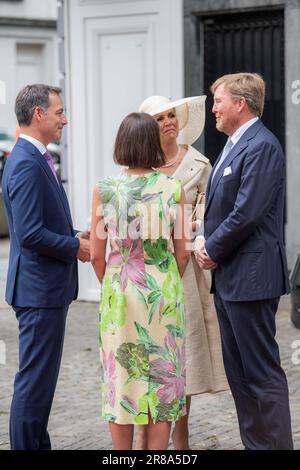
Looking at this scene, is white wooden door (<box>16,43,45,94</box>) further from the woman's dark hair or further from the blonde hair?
the woman's dark hair

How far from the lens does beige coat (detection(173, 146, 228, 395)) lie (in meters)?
5.99

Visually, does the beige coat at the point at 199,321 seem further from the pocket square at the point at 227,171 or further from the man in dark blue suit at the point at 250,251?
the pocket square at the point at 227,171

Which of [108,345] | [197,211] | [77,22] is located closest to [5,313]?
[77,22]

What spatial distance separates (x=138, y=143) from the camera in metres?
5.03

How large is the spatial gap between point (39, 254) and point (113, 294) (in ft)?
1.48

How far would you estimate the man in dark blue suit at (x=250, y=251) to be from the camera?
5.25m

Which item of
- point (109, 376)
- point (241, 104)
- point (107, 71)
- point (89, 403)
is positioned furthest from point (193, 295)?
point (107, 71)

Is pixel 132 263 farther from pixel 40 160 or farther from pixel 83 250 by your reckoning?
pixel 40 160

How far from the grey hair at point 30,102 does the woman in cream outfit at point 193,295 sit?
0.85 meters

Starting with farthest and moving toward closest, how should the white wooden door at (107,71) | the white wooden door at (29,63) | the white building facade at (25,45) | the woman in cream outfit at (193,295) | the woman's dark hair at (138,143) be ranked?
the white wooden door at (29,63) < the white building facade at (25,45) < the white wooden door at (107,71) < the woman in cream outfit at (193,295) < the woman's dark hair at (138,143)

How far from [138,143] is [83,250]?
2.21 feet

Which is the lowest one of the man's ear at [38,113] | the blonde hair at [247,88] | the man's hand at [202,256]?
the man's hand at [202,256]

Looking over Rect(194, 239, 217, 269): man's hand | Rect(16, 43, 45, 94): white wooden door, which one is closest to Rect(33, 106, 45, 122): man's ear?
Rect(194, 239, 217, 269): man's hand

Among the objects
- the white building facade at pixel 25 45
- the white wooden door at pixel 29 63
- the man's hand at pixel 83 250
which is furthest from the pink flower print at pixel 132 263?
the white wooden door at pixel 29 63
